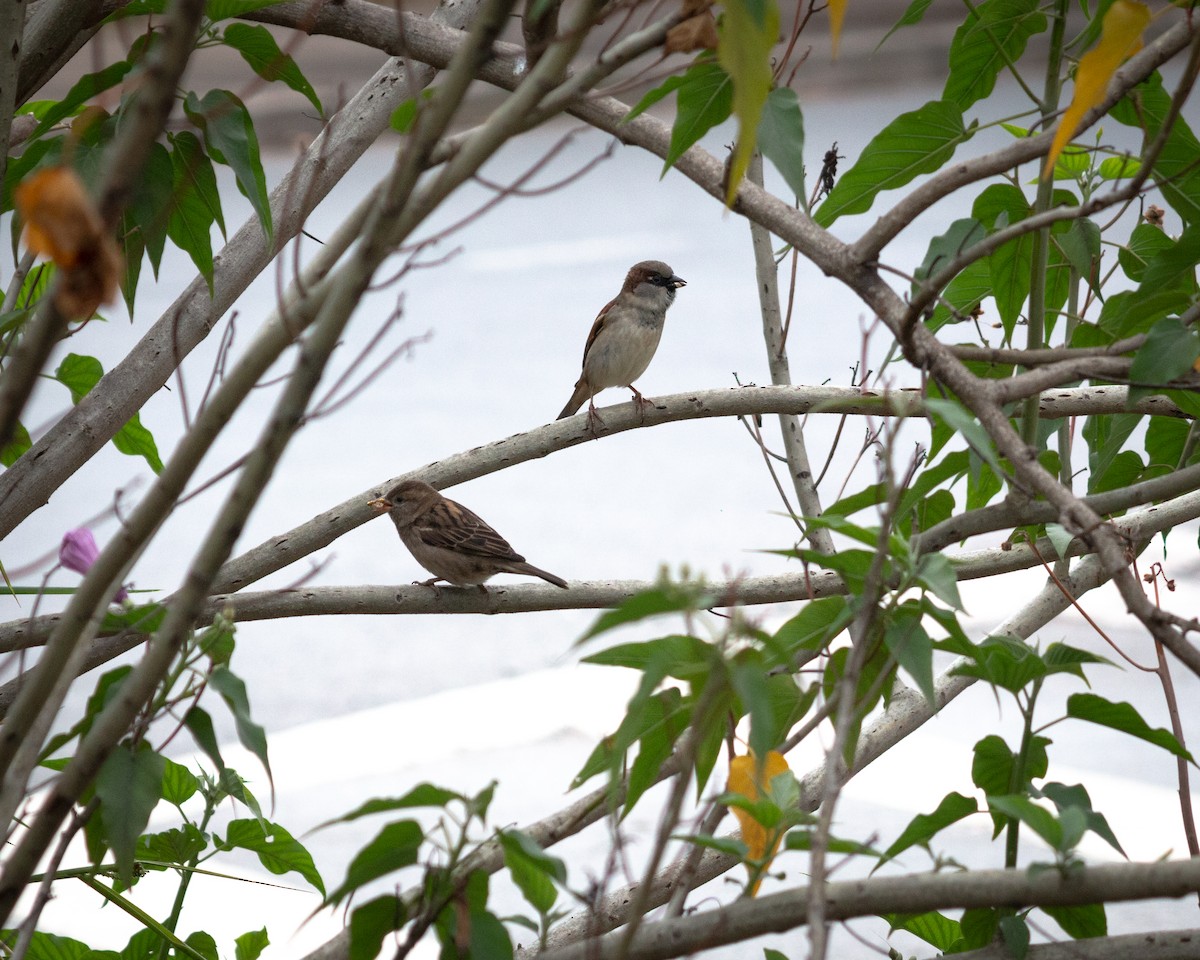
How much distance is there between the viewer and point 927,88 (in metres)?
8.85

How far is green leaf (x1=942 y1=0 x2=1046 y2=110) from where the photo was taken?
0.99 meters

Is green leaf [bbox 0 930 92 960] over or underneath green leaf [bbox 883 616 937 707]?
underneath

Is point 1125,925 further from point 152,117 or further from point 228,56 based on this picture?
point 228,56

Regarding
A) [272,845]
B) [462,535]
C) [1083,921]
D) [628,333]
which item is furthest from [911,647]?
[628,333]

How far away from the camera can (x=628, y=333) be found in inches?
106

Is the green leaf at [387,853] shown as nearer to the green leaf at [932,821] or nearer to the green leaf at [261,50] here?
the green leaf at [932,821]

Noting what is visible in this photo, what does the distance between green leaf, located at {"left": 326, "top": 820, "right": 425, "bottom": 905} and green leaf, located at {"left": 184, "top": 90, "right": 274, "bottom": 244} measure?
447 mm

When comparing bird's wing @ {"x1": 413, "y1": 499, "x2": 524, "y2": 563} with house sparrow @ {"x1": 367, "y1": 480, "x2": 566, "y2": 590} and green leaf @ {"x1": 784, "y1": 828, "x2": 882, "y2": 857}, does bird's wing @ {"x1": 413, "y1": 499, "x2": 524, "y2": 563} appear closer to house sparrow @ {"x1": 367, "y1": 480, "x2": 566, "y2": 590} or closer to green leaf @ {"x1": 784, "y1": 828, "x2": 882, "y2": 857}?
house sparrow @ {"x1": 367, "y1": 480, "x2": 566, "y2": 590}

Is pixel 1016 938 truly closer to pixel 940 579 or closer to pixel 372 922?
pixel 940 579

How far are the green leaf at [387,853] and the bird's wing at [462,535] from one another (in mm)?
1521

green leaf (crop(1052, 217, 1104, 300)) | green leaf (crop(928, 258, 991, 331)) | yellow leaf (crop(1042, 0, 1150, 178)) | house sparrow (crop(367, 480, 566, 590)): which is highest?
house sparrow (crop(367, 480, 566, 590))

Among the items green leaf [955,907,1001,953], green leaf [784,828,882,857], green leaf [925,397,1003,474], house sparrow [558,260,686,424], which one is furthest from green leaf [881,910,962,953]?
house sparrow [558,260,686,424]

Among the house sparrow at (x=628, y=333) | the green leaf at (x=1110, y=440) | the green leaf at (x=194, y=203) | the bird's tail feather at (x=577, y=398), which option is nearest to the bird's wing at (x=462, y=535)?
the house sparrow at (x=628, y=333)

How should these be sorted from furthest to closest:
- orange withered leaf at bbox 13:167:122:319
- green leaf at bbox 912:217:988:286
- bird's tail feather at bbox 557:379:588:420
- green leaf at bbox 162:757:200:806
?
1. bird's tail feather at bbox 557:379:588:420
2. green leaf at bbox 162:757:200:806
3. green leaf at bbox 912:217:988:286
4. orange withered leaf at bbox 13:167:122:319
